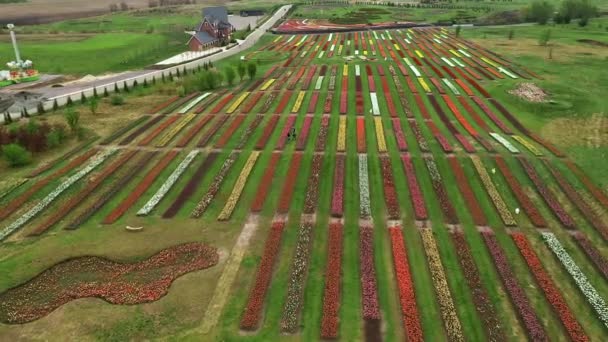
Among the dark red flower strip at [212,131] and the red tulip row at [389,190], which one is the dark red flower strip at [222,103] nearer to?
the dark red flower strip at [212,131]

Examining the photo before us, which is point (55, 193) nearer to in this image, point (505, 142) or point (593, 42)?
point (505, 142)

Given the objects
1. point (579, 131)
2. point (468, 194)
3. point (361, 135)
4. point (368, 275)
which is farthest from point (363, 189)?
point (579, 131)

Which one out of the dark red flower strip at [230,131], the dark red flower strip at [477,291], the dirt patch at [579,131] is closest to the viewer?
the dark red flower strip at [477,291]

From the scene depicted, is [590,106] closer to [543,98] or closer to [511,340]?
[543,98]

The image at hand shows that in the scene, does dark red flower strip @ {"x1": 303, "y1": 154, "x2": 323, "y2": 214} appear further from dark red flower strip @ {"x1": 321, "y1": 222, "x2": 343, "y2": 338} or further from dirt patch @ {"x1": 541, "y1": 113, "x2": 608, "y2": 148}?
dirt patch @ {"x1": 541, "y1": 113, "x2": 608, "y2": 148}

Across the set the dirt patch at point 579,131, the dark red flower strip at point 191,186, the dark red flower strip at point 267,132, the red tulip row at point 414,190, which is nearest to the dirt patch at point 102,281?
the dark red flower strip at point 191,186

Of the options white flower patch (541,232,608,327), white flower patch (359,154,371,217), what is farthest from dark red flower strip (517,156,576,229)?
white flower patch (359,154,371,217)
